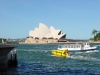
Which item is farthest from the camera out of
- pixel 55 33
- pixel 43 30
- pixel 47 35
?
pixel 55 33

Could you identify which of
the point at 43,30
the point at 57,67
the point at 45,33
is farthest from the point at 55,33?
the point at 57,67

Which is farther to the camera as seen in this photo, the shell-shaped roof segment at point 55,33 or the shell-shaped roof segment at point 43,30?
the shell-shaped roof segment at point 55,33

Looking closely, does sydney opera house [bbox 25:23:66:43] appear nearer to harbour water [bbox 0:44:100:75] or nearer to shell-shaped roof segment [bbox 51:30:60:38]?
shell-shaped roof segment [bbox 51:30:60:38]

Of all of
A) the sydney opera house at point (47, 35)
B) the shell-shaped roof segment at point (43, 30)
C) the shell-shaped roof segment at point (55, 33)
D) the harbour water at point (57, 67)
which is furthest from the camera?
the shell-shaped roof segment at point (55, 33)

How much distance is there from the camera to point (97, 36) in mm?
183875

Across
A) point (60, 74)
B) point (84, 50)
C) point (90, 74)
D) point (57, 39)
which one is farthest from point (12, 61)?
point (57, 39)

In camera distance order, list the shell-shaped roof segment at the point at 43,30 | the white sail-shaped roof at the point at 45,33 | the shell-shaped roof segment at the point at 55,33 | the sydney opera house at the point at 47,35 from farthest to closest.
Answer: the shell-shaped roof segment at the point at 55,33 < the sydney opera house at the point at 47,35 < the white sail-shaped roof at the point at 45,33 < the shell-shaped roof segment at the point at 43,30

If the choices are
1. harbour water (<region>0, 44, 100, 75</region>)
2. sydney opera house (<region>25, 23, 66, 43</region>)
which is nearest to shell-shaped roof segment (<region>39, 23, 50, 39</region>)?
sydney opera house (<region>25, 23, 66, 43</region>)

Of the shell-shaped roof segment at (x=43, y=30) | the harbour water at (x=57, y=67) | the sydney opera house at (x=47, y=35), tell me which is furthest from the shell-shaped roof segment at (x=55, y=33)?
the harbour water at (x=57, y=67)

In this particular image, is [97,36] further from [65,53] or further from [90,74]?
[90,74]

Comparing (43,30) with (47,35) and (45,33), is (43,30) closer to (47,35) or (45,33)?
(45,33)

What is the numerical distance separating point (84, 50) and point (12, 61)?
3432 cm

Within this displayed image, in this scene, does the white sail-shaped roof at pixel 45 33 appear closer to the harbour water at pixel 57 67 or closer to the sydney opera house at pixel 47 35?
the sydney opera house at pixel 47 35

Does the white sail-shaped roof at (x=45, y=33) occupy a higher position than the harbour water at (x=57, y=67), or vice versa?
the white sail-shaped roof at (x=45, y=33)
